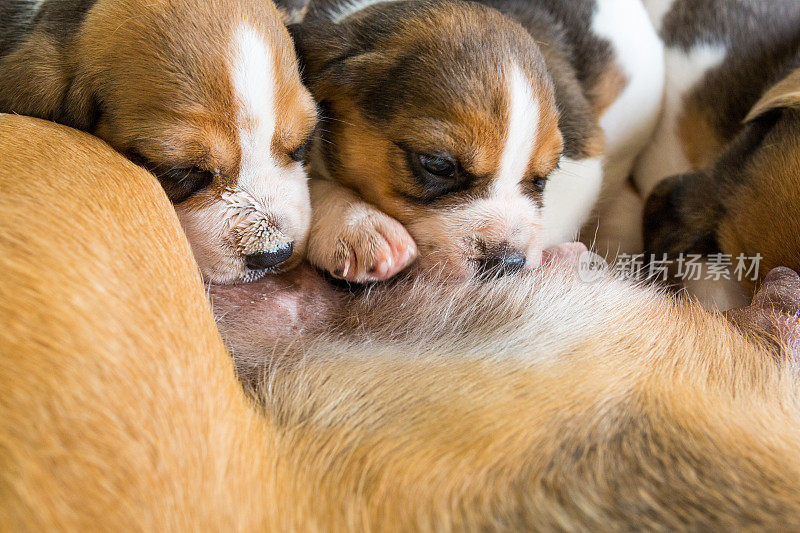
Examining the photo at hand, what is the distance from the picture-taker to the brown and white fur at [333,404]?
0.85 metres

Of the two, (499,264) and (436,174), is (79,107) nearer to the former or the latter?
(436,174)

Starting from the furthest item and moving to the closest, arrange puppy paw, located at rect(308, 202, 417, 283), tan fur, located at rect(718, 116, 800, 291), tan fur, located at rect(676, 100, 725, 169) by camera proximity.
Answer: tan fur, located at rect(676, 100, 725, 169) < tan fur, located at rect(718, 116, 800, 291) < puppy paw, located at rect(308, 202, 417, 283)

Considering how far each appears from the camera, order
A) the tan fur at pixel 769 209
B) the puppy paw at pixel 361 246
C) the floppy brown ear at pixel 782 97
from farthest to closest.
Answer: the floppy brown ear at pixel 782 97
the tan fur at pixel 769 209
the puppy paw at pixel 361 246

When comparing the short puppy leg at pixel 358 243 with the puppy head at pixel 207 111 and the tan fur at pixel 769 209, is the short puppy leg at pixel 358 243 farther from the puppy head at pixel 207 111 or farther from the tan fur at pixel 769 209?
the tan fur at pixel 769 209

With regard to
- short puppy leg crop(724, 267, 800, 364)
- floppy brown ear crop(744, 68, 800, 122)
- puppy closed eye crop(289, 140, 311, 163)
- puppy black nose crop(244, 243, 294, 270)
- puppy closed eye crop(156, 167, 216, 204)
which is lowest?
puppy black nose crop(244, 243, 294, 270)

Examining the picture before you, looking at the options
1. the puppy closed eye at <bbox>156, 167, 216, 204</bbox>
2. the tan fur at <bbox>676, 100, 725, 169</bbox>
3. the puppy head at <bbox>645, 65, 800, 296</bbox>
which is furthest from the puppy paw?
the tan fur at <bbox>676, 100, 725, 169</bbox>

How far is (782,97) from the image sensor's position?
1628 millimetres

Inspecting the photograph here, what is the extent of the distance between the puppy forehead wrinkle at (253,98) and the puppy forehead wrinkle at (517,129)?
443mm

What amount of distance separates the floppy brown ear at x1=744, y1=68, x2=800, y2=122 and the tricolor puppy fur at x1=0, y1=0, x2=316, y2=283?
108cm

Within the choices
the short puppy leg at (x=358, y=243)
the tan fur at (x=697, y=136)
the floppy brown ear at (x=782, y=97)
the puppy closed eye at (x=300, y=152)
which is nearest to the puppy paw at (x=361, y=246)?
the short puppy leg at (x=358, y=243)

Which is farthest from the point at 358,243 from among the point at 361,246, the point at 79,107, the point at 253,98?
the point at 79,107

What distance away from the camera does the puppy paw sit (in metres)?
1.34

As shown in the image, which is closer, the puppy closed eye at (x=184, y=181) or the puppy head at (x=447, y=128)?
the puppy closed eye at (x=184, y=181)

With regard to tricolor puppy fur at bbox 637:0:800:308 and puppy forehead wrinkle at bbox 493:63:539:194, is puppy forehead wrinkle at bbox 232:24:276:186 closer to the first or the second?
puppy forehead wrinkle at bbox 493:63:539:194
